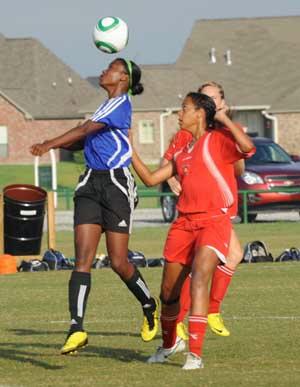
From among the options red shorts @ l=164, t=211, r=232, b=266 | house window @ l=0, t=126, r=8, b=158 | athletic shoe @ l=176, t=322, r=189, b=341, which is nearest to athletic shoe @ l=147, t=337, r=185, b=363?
athletic shoe @ l=176, t=322, r=189, b=341

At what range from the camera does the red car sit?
2870cm

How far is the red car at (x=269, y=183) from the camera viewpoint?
28.7 m

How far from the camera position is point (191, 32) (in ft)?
237

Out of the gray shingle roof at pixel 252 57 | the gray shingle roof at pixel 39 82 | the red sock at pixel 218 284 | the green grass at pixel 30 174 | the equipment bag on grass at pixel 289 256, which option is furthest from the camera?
the gray shingle roof at pixel 39 82

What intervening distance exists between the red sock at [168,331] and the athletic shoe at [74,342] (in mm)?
593

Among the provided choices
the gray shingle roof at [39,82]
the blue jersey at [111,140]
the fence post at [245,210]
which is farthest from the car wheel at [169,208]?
the gray shingle roof at [39,82]

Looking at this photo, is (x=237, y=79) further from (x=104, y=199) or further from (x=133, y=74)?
(x=104, y=199)

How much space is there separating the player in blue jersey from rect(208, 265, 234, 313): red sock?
79cm

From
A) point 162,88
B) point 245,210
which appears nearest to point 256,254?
point 245,210

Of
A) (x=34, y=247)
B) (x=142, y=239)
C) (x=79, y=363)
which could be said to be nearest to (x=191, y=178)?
(x=79, y=363)

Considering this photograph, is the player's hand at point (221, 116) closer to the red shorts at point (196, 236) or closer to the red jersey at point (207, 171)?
the red jersey at point (207, 171)

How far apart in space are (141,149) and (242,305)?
2216 inches

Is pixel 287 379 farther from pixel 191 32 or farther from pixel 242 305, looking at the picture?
pixel 191 32

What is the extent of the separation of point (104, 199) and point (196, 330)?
1.44m
